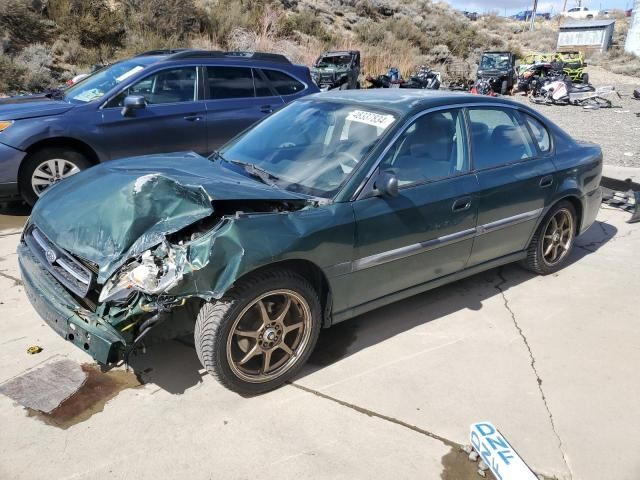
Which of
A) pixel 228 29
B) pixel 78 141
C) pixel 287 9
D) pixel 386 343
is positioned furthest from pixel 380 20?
pixel 386 343

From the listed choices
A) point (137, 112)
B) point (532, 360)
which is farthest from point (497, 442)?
point (137, 112)

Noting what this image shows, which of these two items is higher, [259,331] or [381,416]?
[259,331]

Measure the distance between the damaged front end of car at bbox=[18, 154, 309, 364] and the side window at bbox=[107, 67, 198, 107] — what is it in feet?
10.6

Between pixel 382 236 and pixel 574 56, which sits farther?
pixel 574 56

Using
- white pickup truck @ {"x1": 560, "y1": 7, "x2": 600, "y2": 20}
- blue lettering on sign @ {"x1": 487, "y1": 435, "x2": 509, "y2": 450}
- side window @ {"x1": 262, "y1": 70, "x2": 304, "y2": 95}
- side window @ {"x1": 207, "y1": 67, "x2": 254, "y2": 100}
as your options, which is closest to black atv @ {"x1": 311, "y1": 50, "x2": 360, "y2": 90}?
Answer: side window @ {"x1": 262, "y1": 70, "x2": 304, "y2": 95}

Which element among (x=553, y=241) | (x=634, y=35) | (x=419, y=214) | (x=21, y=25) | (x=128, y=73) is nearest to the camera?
(x=419, y=214)

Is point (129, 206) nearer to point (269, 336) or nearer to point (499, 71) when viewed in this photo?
point (269, 336)

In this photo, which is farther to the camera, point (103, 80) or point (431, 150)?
point (103, 80)

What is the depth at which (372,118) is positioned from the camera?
346 cm

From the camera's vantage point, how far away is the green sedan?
259cm

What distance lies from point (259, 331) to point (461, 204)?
167 centimetres

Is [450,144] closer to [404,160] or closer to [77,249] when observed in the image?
[404,160]

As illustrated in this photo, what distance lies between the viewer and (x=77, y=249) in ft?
9.06

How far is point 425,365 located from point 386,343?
0.32 meters
